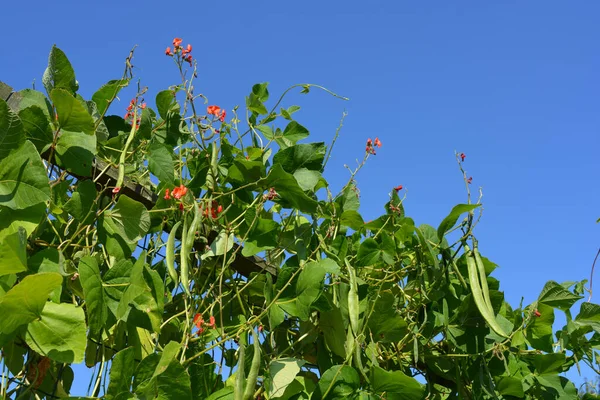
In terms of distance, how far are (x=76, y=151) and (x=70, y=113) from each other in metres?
0.09

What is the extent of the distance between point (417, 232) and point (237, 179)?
1.70 ft

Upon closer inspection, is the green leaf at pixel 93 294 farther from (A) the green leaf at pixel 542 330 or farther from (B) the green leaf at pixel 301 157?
(A) the green leaf at pixel 542 330

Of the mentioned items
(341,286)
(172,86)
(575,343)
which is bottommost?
(341,286)

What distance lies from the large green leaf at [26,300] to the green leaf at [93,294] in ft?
0.41

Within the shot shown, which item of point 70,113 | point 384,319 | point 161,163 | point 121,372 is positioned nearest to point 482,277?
point 384,319

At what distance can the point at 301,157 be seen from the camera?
156cm

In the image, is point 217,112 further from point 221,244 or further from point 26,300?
point 26,300

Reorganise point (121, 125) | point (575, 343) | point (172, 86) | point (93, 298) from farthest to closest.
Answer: point (575, 343) → point (172, 86) → point (121, 125) → point (93, 298)

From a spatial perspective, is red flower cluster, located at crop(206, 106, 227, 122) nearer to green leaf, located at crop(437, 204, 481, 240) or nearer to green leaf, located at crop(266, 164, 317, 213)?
green leaf, located at crop(266, 164, 317, 213)

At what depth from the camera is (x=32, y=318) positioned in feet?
3.28

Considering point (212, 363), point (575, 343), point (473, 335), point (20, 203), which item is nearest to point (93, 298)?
point (20, 203)

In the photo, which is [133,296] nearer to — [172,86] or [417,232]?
[172,86]

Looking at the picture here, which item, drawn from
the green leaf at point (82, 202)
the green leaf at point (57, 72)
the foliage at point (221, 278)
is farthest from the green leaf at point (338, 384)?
the green leaf at point (57, 72)

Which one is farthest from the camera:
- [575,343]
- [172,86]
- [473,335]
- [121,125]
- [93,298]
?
[575,343]
